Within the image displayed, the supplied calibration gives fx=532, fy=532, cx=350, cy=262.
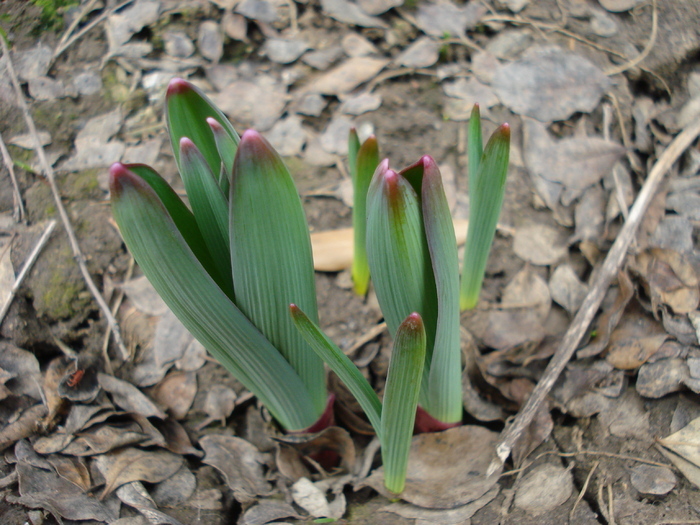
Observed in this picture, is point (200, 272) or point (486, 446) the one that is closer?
point (200, 272)

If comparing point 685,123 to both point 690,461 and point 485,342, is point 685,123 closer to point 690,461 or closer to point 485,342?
point 485,342

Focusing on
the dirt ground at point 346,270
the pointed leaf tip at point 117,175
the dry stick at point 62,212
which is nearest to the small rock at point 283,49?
the dirt ground at point 346,270

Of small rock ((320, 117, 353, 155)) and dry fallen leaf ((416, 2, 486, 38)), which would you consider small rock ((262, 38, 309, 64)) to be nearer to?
small rock ((320, 117, 353, 155))

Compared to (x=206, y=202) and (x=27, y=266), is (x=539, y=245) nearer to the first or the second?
(x=206, y=202)

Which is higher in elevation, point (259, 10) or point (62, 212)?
point (259, 10)

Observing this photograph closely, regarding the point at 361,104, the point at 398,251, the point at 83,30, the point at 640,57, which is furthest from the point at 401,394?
the point at 83,30

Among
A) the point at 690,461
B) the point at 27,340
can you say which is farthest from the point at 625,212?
the point at 27,340

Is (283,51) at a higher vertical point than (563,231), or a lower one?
higher
